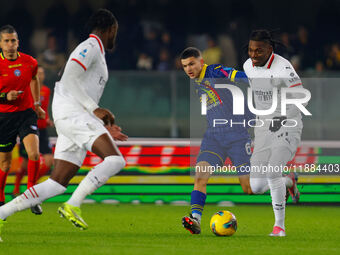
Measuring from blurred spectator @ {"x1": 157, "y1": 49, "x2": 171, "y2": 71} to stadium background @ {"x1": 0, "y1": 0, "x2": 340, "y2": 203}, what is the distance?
20 mm

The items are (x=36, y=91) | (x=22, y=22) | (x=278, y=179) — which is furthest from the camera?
(x=22, y=22)

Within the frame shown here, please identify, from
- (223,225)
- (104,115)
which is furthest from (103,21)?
(223,225)

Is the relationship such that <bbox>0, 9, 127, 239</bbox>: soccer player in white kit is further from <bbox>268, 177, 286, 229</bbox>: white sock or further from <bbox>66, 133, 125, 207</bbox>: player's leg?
<bbox>268, 177, 286, 229</bbox>: white sock

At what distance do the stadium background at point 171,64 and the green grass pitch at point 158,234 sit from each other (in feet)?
3.07

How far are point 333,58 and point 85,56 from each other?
10.2m

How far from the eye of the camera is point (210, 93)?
10.4 metres

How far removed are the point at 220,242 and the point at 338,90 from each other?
A: 786 cm

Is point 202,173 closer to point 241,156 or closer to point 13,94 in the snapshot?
point 241,156

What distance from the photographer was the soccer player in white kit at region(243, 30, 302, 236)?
9.73 meters

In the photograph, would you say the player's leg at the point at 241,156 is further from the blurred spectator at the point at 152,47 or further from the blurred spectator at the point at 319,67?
the blurred spectator at the point at 152,47

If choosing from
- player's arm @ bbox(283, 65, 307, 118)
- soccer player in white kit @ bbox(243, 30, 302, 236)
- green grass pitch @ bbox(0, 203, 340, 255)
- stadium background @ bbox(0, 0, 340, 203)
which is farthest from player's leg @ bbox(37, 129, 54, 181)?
player's arm @ bbox(283, 65, 307, 118)

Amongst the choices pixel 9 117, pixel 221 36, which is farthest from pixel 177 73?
pixel 9 117

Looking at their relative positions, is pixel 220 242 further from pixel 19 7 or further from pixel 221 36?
pixel 19 7

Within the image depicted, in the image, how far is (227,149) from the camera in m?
10.5
